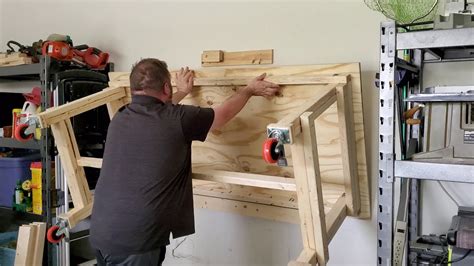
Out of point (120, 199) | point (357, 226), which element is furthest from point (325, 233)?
point (120, 199)

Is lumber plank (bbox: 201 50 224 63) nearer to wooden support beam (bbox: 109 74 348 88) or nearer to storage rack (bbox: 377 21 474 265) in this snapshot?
wooden support beam (bbox: 109 74 348 88)

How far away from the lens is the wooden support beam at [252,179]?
A: 1270 mm

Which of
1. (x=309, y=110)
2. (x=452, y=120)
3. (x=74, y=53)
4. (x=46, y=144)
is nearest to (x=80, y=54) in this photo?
(x=74, y=53)

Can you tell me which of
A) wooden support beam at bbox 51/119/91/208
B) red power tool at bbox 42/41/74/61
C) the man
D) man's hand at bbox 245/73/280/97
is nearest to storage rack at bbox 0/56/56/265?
red power tool at bbox 42/41/74/61

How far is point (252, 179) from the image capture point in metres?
1.33

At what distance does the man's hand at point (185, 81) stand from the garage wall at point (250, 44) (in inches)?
8.2

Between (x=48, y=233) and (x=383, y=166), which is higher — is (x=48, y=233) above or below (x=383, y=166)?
below

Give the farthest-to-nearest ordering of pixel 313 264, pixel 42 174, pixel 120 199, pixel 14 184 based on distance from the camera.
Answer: pixel 14 184 → pixel 42 174 → pixel 120 199 → pixel 313 264

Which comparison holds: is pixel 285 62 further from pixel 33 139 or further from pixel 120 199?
pixel 33 139

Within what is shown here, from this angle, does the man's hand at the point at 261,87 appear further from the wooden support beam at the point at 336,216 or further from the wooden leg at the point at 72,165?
the wooden leg at the point at 72,165

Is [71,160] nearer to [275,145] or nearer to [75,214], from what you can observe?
[75,214]

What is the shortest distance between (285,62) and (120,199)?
2.65ft

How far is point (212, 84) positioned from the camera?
1.65 meters

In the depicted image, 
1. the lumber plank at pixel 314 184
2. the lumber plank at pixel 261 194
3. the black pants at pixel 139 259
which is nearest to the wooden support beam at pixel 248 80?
the lumber plank at pixel 314 184
